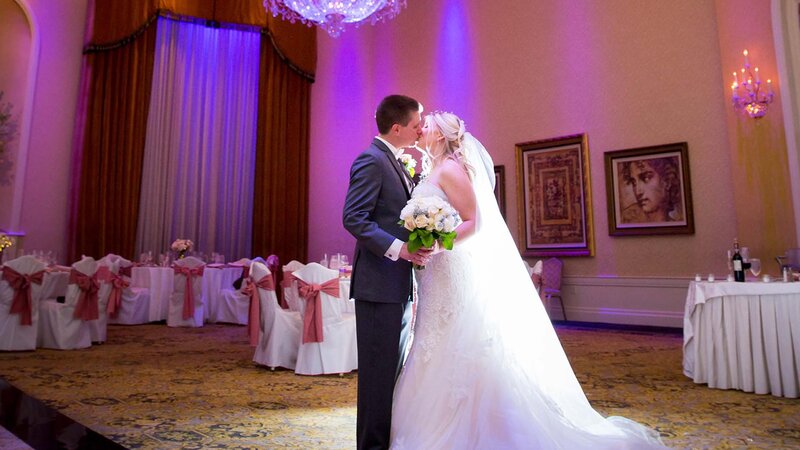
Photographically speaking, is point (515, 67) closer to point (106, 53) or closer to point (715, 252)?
point (715, 252)

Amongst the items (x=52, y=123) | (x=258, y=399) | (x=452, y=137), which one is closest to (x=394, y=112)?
(x=452, y=137)

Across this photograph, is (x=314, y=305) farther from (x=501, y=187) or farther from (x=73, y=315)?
(x=501, y=187)

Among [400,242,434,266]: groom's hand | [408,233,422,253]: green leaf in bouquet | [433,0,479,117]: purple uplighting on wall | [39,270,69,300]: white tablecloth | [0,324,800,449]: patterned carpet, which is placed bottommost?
[0,324,800,449]: patterned carpet

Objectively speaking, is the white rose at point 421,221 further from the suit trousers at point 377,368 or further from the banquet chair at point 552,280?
the banquet chair at point 552,280

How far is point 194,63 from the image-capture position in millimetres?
10508

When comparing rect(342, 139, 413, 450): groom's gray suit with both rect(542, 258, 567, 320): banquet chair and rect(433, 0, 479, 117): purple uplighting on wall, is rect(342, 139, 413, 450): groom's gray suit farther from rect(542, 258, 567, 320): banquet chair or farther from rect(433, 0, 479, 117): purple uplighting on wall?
rect(433, 0, 479, 117): purple uplighting on wall

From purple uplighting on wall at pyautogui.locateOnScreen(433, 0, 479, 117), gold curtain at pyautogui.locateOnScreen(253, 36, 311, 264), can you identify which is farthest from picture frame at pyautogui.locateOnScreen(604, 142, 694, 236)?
gold curtain at pyautogui.locateOnScreen(253, 36, 311, 264)

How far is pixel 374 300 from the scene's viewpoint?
7.10 feet

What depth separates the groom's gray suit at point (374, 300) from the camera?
2.16 metres

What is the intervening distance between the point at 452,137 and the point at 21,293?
517cm

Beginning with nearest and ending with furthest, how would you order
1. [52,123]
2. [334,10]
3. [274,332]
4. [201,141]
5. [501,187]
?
[274,332], [334,10], [52,123], [501,187], [201,141]

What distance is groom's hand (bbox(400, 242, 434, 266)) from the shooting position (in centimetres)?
206

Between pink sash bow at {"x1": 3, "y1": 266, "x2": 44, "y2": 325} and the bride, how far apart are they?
196 inches

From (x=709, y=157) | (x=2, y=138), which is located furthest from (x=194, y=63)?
(x=709, y=157)
